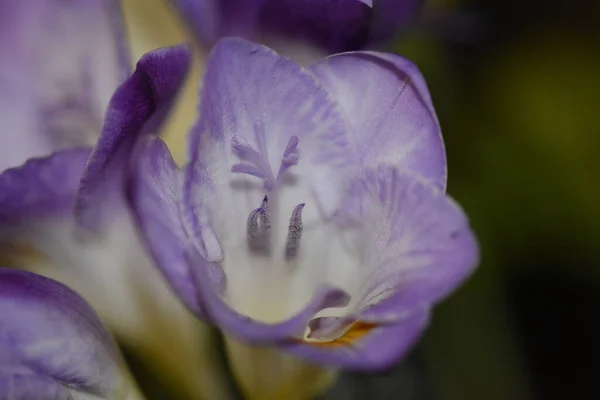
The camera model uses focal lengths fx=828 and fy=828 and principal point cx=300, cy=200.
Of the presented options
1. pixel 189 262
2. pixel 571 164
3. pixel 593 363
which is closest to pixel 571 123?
pixel 571 164

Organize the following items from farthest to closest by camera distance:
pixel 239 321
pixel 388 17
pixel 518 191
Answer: pixel 518 191 → pixel 388 17 → pixel 239 321

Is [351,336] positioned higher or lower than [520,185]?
higher

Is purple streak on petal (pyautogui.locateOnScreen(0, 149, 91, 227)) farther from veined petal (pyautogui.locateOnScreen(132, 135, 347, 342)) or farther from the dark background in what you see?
the dark background

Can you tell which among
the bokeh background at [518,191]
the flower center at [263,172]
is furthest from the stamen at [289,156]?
the bokeh background at [518,191]

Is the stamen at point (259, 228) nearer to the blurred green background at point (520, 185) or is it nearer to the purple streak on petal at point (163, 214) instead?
the purple streak on petal at point (163, 214)

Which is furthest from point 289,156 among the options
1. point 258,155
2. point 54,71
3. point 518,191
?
point 518,191

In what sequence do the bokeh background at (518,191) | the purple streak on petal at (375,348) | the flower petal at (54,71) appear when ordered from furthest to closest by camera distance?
the bokeh background at (518,191), the flower petal at (54,71), the purple streak on petal at (375,348)

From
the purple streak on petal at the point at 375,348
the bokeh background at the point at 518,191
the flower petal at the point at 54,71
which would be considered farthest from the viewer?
the bokeh background at the point at 518,191

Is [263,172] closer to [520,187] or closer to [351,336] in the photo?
[351,336]
